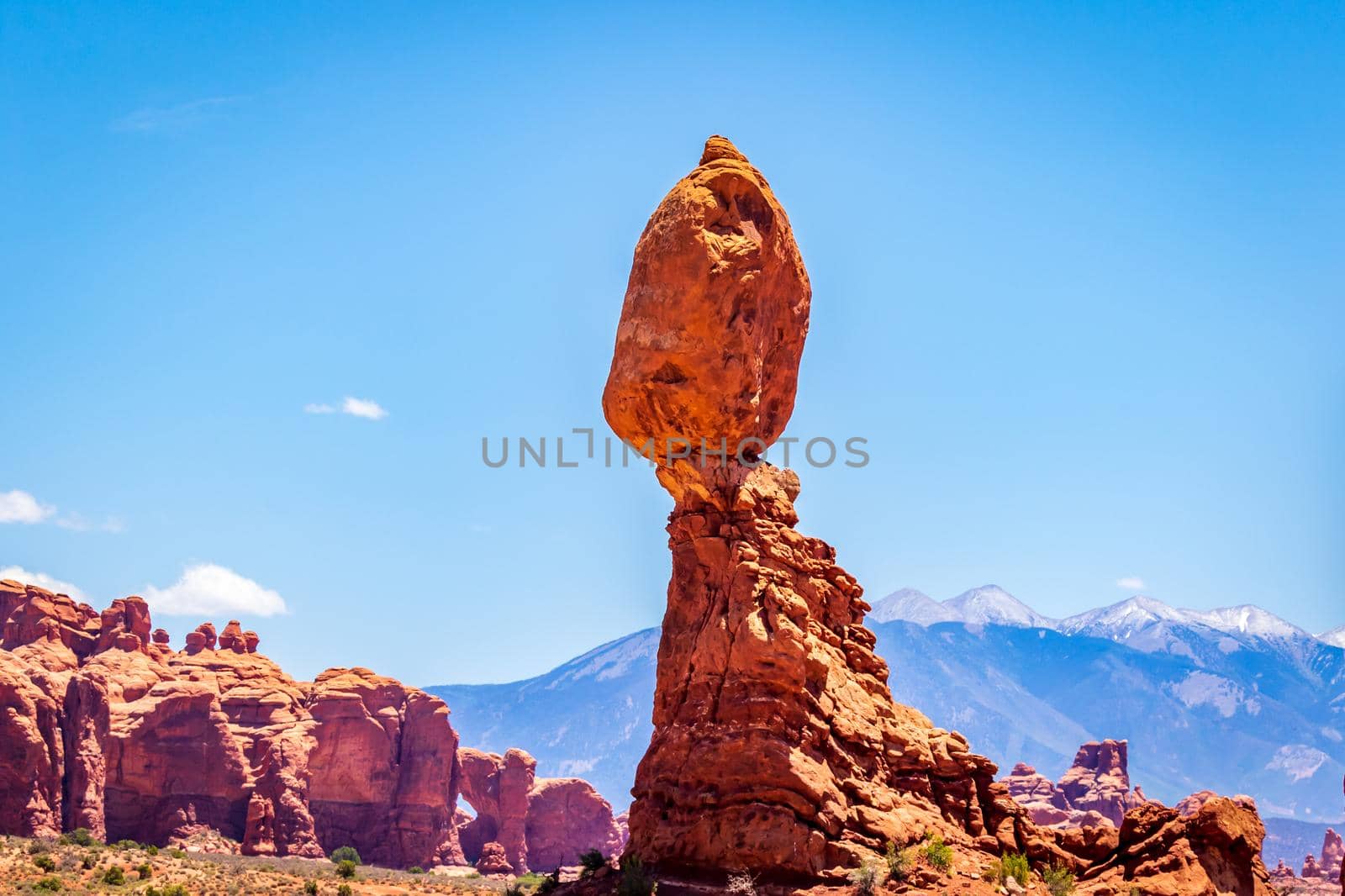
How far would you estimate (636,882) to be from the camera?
29.2 m

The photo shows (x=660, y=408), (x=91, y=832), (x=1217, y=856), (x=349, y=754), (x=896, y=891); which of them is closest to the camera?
(x=896, y=891)

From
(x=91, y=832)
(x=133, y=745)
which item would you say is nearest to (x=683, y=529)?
(x=91, y=832)

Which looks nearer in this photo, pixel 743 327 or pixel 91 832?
pixel 743 327

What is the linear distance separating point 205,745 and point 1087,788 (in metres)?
66.8

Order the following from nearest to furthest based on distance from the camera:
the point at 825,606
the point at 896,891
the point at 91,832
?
1. the point at 896,891
2. the point at 825,606
3. the point at 91,832

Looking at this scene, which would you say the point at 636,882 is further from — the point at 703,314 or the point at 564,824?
the point at 564,824

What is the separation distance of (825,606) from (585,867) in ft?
25.9

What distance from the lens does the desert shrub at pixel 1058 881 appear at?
2923 centimetres

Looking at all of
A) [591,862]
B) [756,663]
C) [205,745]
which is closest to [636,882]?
[591,862]

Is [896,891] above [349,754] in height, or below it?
below

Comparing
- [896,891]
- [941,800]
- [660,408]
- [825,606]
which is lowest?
[896,891]

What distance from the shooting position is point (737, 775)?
29891mm

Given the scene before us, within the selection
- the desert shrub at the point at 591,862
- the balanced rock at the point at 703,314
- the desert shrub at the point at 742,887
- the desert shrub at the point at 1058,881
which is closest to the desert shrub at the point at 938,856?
the desert shrub at the point at 1058,881

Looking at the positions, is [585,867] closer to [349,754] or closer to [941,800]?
[941,800]
